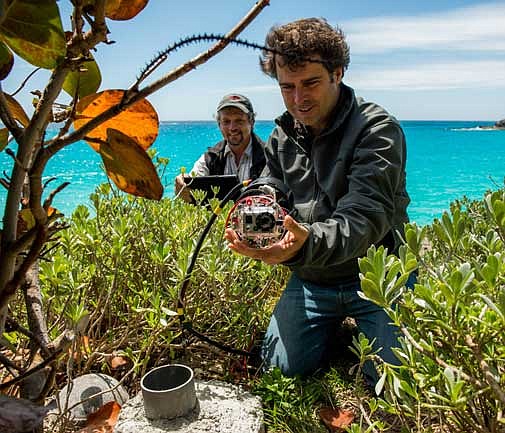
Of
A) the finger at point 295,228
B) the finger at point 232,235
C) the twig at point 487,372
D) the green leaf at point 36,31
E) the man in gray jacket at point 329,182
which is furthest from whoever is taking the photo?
the man in gray jacket at point 329,182

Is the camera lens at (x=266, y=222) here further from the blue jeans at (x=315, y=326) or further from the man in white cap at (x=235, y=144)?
the man in white cap at (x=235, y=144)

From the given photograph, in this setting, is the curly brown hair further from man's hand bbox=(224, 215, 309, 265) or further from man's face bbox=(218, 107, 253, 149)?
man's face bbox=(218, 107, 253, 149)

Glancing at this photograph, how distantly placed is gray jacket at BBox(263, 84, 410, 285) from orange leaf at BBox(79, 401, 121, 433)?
0.79m

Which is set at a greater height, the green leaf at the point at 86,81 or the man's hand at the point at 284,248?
the green leaf at the point at 86,81

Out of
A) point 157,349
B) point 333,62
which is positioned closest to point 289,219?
point 157,349

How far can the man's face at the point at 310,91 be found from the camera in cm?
224

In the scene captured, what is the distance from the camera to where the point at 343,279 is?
2418 mm

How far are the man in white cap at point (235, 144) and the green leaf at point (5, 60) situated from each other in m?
3.64

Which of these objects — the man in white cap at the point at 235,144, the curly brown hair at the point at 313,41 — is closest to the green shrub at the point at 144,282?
the curly brown hair at the point at 313,41

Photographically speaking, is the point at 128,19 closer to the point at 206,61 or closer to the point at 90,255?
the point at 206,61

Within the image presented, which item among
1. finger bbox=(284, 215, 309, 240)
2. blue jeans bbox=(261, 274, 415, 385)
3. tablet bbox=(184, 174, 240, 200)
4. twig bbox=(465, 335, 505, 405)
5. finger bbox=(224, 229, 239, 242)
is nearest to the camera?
twig bbox=(465, 335, 505, 405)

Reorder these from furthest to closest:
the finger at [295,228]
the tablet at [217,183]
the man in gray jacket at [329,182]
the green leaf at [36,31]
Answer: the tablet at [217,183] < the man in gray jacket at [329,182] < the finger at [295,228] < the green leaf at [36,31]

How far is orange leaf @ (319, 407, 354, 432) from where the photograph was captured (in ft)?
5.93

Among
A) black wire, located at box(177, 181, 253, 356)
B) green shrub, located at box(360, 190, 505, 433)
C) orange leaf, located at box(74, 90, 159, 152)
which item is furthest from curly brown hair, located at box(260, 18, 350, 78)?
orange leaf, located at box(74, 90, 159, 152)
